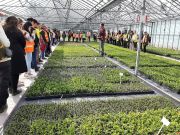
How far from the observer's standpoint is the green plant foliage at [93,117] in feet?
12.8

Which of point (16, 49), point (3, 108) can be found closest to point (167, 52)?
point (16, 49)

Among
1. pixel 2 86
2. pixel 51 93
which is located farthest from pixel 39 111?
pixel 51 93

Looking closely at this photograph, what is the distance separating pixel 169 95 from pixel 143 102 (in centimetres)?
111

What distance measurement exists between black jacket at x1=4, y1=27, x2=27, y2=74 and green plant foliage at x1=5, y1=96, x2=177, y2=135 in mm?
1015

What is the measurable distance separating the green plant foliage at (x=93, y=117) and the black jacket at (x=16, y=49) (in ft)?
3.33

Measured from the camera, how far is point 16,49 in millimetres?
5609

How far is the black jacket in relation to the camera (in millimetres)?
5493

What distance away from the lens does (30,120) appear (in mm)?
4312

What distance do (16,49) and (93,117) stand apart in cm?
245

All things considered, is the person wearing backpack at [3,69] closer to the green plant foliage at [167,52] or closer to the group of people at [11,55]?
the group of people at [11,55]

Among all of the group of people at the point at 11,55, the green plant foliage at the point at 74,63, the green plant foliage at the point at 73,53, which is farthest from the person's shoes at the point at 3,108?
the green plant foliage at the point at 73,53

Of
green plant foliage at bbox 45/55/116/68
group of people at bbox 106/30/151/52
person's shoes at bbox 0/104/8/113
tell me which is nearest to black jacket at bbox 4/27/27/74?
→ person's shoes at bbox 0/104/8/113

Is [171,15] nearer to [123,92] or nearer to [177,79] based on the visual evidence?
[177,79]

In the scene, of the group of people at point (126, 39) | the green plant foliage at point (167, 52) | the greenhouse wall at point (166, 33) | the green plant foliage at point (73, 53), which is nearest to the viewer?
the green plant foliage at point (73, 53)
